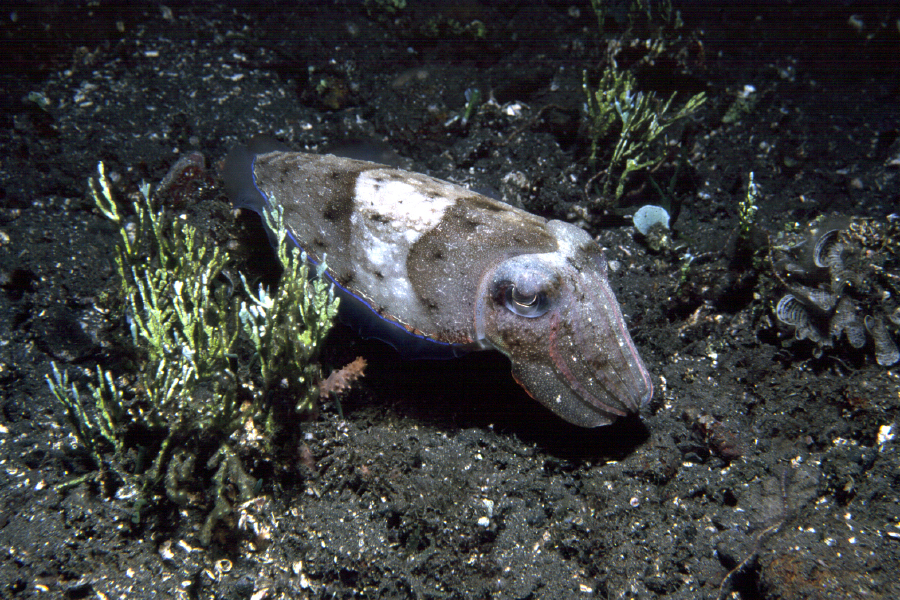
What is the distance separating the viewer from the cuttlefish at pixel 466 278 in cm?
260

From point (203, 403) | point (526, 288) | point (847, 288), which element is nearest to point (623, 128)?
point (847, 288)

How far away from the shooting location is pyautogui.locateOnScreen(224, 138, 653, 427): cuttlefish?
103 inches

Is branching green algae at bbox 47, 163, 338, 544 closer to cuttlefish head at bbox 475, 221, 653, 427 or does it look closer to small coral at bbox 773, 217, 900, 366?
cuttlefish head at bbox 475, 221, 653, 427

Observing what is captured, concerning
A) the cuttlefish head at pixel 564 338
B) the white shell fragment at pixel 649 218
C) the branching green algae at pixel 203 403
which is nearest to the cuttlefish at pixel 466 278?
the cuttlefish head at pixel 564 338

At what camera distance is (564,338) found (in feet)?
8.58

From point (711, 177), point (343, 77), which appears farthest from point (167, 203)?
point (711, 177)

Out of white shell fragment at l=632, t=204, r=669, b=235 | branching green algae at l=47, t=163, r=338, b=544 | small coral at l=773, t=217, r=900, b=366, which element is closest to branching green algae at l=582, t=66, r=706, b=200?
white shell fragment at l=632, t=204, r=669, b=235

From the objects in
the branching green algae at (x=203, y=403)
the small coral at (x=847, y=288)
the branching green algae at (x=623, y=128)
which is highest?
the branching green algae at (x=623, y=128)

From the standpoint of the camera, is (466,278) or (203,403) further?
(203,403)

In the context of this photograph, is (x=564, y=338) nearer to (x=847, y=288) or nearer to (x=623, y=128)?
(x=847, y=288)

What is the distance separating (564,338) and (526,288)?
1.30 feet

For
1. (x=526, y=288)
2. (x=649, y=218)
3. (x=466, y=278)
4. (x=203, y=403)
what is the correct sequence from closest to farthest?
(x=526, y=288), (x=466, y=278), (x=203, y=403), (x=649, y=218)

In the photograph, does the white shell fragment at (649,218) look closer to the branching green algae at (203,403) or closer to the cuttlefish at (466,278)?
the cuttlefish at (466,278)

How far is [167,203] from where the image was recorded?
4.25 meters
